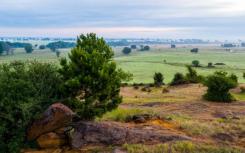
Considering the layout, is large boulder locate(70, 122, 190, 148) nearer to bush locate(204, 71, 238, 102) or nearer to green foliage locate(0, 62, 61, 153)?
green foliage locate(0, 62, 61, 153)

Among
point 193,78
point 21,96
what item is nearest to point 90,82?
point 21,96

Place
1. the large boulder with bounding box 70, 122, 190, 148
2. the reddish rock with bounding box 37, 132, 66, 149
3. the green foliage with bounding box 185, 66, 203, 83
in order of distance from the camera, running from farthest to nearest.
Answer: the green foliage with bounding box 185, 66, 203, 83 → the reddish rock with bounding box 37, 132, 66, 149 → the large boulder with bounding box 70, 122, 190, 148

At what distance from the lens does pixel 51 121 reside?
30.3 meters

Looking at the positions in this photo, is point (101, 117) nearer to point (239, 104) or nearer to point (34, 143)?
point (34, 143)

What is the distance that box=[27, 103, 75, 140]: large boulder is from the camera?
30.0 m

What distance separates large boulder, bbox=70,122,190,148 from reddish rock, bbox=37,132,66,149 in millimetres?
969

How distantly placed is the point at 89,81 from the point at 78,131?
146 inches

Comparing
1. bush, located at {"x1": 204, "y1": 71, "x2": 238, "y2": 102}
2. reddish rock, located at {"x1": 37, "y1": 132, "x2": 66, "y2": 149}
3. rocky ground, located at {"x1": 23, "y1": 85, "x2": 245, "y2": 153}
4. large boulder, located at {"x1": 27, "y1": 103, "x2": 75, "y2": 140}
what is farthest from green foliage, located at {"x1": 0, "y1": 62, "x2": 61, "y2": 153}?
bush, located at {"x1": 204, "y1": 71, "x2": 238, "y2": 102}

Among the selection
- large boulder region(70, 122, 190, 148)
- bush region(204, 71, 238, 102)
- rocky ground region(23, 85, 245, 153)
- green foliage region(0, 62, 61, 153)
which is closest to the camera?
rocky ground region(23, 85, 245, 153)

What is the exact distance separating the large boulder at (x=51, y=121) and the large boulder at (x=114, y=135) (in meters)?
1.13

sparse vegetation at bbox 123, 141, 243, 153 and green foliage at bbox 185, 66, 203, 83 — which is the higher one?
sparse vegetation at bbox 123, 141, 243, 153

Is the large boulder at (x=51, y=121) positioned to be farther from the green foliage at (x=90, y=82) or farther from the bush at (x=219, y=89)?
the bush at (x=219, y=89)

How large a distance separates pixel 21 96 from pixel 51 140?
403cm

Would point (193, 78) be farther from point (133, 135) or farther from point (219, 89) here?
point (133, 135)
